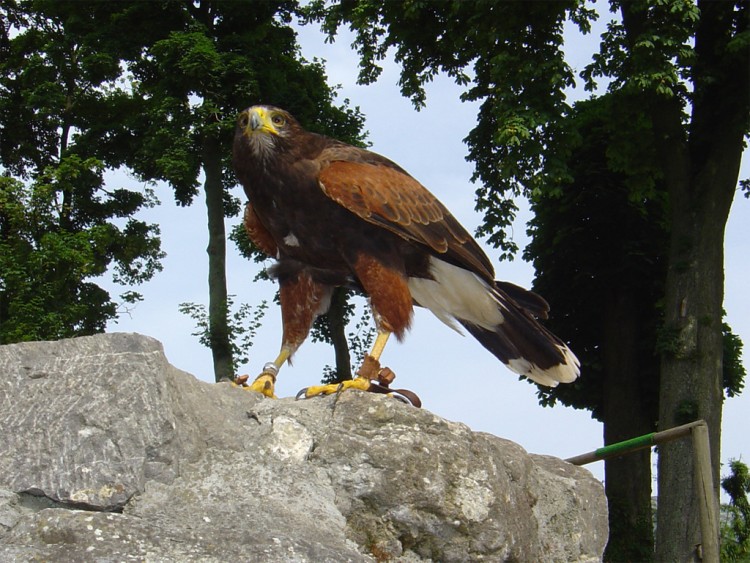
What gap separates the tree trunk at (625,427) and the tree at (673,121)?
96.2 inches

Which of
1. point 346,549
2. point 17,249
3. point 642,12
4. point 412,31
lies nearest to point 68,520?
point 346,549

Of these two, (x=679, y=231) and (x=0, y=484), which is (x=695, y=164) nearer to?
(x=679, y=231)

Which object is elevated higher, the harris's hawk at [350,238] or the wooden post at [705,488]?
the harris's hawk at [350,238]

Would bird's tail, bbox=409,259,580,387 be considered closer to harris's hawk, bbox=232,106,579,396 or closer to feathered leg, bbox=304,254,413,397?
harris's hawk, bbox=232,106,579,396

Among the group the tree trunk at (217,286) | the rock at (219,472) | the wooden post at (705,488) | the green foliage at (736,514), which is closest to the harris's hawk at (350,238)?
the rock at (219,472)

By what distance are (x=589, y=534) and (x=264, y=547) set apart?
7.24ft

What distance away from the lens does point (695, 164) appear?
13336 millimetres

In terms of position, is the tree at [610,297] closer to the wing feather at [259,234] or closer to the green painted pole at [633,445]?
the green painted pole at [633,445]

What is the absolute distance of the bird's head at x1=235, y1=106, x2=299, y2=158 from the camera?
179 inches

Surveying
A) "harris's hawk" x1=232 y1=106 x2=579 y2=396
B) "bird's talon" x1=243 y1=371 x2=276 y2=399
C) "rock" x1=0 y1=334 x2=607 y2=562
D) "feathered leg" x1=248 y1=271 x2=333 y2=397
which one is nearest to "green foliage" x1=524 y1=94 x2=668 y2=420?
"harris's hawk" x1=232 y1=106 x2=579 y2=396

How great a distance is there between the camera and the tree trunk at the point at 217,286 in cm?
1577

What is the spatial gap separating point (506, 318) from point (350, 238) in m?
1.16

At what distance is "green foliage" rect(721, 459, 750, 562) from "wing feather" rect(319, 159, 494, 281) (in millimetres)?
10366

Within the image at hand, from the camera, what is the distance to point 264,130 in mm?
4559
